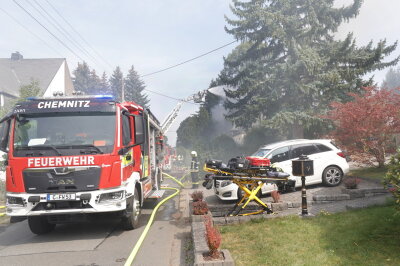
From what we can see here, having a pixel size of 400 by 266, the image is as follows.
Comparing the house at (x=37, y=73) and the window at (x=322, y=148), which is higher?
the house at (x=37, y=73)

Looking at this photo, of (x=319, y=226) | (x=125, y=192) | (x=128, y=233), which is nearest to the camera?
(x=319, y=226)

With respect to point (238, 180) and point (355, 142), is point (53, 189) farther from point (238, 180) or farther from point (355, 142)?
point (355, 142)

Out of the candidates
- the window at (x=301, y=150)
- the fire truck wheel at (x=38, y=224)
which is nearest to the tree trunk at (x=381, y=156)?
the window at (x=301, y=150)

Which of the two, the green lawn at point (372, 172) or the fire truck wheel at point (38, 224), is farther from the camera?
the green lawn at point (372, 172)

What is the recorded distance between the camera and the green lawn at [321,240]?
4324 mm

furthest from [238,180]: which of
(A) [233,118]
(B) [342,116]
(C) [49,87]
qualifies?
(C) [49,87]

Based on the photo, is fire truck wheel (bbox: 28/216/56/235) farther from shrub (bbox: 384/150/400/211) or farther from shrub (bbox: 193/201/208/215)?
shrub (bbox: 384/150/400/211)

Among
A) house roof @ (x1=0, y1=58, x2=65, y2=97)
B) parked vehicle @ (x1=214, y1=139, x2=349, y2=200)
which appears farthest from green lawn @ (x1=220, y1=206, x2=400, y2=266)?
house roof @ (x1=0, y1=58, x2=65, y2=97)

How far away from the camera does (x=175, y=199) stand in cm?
1209

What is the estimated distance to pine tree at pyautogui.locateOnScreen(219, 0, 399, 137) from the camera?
18.3m

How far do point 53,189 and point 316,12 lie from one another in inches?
791

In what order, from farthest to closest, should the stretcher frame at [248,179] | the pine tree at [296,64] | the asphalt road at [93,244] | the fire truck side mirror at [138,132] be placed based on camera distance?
the pine tree at [296,64], the fire truck side mirror at [138,132], the stretcher frame at [248,179], the asphalt road at [93,244]

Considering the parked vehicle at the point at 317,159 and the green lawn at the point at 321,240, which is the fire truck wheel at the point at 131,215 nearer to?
the green lawn at the point at 321,240

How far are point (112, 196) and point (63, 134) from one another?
1.62 meters
